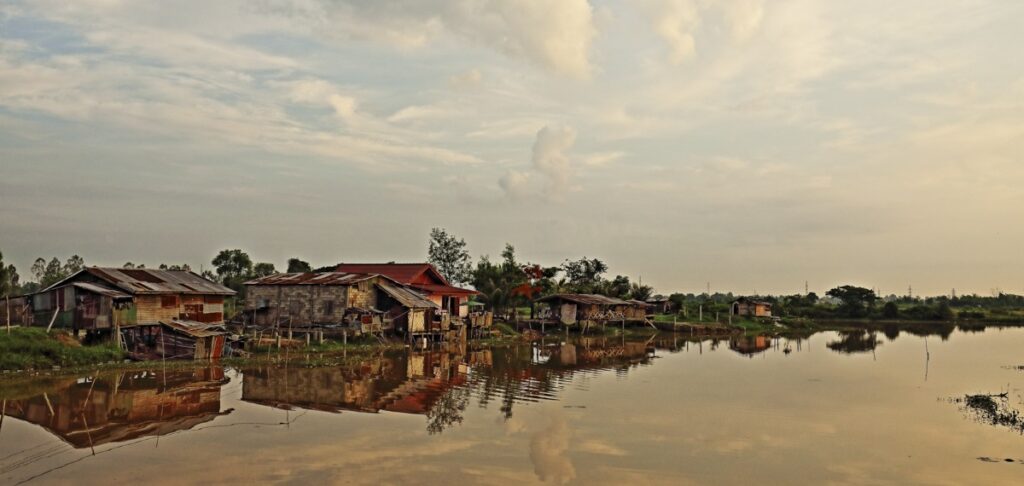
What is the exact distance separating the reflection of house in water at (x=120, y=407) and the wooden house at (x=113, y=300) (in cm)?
627

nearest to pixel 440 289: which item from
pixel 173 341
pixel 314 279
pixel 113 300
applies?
pixel 314 279

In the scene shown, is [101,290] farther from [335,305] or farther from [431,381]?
[431,381]


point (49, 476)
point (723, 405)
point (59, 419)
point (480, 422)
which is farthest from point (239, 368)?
point (723, 405)

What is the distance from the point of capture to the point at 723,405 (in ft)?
81.9

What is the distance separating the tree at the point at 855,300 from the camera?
9675cm

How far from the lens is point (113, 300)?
31203mm

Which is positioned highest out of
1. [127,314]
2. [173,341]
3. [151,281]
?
[151,281]

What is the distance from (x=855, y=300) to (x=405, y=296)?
3005 inches

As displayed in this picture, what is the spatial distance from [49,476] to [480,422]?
410 inches

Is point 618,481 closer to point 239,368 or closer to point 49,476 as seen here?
point 49,476

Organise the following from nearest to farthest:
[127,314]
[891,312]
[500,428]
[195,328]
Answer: [500,428]
[127,314]
[195,328]
[891,312]

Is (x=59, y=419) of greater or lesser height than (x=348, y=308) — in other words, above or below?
below

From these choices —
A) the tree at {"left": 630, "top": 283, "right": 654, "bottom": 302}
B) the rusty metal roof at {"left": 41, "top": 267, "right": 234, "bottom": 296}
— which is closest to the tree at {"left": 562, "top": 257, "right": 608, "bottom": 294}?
the tree at {"left": 630, "top": 283, "right": 654, "bottom": 302}

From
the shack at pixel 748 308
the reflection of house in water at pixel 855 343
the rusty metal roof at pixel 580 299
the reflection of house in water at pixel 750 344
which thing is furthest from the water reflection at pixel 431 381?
the shack at pixel 748 308
